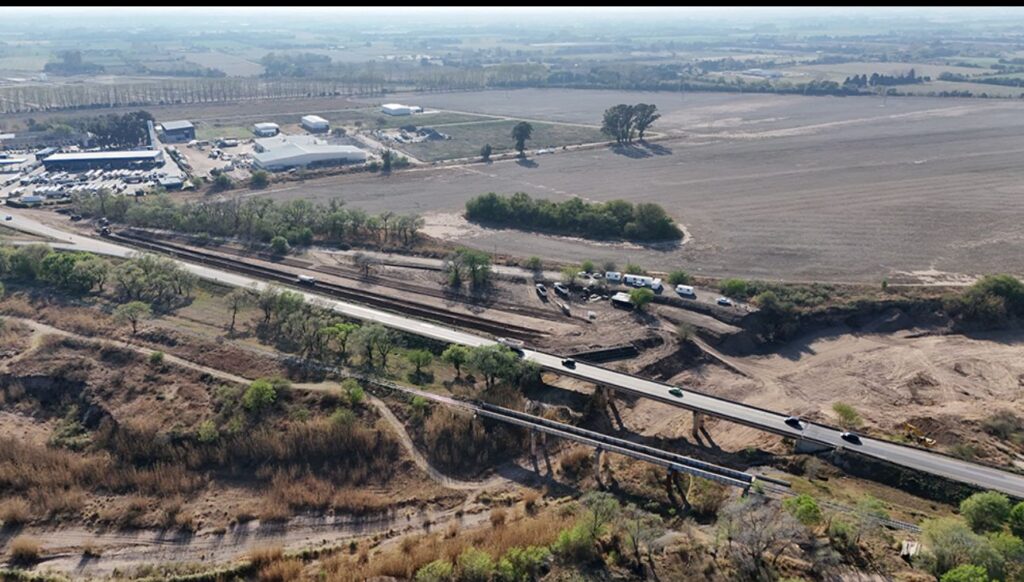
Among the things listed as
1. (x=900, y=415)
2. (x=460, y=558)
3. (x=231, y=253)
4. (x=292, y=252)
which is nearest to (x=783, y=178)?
(x=900, y=415)

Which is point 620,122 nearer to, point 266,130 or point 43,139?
point 266,130

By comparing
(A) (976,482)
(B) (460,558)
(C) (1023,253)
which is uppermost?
(C) (1023,253)

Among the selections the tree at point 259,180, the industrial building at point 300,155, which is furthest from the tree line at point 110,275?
the industrial building at point 300,155

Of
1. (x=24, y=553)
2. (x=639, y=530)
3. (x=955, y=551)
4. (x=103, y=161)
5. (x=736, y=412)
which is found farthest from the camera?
(x=103, y=161)

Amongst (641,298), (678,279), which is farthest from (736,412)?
(678,279)

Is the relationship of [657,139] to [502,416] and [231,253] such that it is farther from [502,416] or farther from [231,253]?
[502,416]

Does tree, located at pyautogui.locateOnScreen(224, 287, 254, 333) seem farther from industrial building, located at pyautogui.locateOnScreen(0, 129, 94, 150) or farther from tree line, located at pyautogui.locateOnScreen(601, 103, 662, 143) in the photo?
industrial building, located at pyautogui.locateOnScreen(0, 129, 94, 150)
